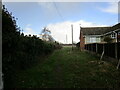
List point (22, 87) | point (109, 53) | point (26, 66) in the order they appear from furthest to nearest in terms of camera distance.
Answer: point (109, 53) < point (26, 66) < point (22, 87)

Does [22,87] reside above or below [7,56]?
below

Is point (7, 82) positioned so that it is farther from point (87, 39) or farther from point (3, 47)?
point (87, 39)

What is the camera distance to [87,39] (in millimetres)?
35344

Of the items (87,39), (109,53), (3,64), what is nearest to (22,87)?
(3,64)

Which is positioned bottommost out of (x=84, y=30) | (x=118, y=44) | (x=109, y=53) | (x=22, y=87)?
(x=22, y=87)

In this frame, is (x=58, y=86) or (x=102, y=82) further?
(x=102, y=82)

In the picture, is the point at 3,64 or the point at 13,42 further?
the point at 13,42

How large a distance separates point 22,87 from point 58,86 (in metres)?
1.48

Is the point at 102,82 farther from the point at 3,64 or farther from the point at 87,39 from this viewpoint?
the point at 87,39

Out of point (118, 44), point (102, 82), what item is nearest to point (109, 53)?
point (118, 44)

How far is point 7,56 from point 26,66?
442 cm

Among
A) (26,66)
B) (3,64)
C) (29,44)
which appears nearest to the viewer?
(3,64)

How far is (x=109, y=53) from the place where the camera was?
1211cm

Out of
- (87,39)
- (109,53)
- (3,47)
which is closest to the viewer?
(3,47)
